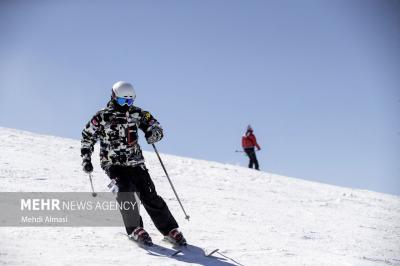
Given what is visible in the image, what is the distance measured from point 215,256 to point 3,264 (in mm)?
2344

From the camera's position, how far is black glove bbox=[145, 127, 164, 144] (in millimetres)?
6246

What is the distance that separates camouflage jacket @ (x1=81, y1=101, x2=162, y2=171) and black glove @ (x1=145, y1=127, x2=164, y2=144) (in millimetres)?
230

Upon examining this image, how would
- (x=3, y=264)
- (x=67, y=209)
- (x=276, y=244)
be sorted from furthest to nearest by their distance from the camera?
1. (x=67, y=209)
2. (x=276, y=244)
3. (x=3, y=264)

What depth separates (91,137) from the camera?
6.02m

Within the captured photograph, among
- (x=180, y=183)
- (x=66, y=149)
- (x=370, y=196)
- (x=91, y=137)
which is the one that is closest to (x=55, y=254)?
(x=91, y=137)

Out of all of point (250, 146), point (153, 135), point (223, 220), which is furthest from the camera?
point (250, 146)

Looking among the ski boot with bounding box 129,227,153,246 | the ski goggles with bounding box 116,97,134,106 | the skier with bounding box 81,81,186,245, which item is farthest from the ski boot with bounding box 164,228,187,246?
the ski goggles with bounding box 116,97,134,106

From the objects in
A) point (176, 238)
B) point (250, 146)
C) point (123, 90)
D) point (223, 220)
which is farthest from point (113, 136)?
point (250, 146)

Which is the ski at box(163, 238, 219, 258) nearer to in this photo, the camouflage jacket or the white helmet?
the camouflage jacket

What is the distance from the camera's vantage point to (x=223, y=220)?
782cm

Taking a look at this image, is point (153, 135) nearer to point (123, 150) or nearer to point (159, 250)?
point (123, 150)

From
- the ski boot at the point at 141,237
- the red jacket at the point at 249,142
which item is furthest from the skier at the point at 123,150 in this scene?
the red jacket at the point at 249,142

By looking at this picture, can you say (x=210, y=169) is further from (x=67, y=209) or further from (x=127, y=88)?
(x=127, y=88)

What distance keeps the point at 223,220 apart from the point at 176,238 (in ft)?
7.12
